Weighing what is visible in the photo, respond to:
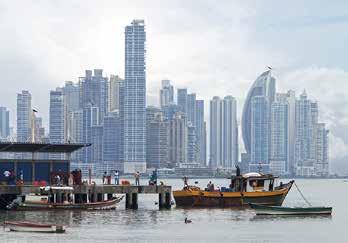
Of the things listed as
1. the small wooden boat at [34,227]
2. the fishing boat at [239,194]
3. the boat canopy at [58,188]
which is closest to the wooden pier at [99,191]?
the boat canopy at [58,188]

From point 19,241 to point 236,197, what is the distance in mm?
34212

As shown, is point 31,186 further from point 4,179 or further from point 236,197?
point 236,197

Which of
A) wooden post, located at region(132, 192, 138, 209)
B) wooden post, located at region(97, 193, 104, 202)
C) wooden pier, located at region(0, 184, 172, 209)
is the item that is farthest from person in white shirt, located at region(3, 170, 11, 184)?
wooden post, located at region(132, 192, 138, 209)

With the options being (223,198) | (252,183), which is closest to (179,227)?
(223,198)

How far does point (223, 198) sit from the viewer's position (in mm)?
90188

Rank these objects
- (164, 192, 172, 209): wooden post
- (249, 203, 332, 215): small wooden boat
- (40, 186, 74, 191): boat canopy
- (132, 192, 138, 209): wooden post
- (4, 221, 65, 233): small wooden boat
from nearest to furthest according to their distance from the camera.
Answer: (4, 221, 65, 233): small wooden boat < (40, 186, 74, 191): boat canopy < (249, 203, 332, 215): small wooden boat < (132, 192, 138, 209): wooden post < (164, 192, 172, 209): wooden post

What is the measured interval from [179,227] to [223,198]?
717 inches

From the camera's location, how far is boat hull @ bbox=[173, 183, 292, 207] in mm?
90000

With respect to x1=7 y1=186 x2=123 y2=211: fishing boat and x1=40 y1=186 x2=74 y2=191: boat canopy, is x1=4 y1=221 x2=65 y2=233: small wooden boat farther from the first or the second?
x1=40 y1=186 x2=74 y2=191: boat canopy

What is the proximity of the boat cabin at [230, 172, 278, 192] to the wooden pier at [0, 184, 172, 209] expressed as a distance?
6.78 meters

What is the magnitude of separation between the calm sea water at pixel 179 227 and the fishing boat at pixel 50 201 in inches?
27.7

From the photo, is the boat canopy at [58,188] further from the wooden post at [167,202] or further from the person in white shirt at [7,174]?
the wooden post at [167,202]

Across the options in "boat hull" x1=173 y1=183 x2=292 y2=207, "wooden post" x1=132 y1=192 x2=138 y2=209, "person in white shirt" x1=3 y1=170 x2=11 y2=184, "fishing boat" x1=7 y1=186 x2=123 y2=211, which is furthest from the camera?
"boat hull" x1=173 y1=183 x2=292 y2=207

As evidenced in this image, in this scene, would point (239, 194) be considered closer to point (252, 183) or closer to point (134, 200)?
point (252, 183)
